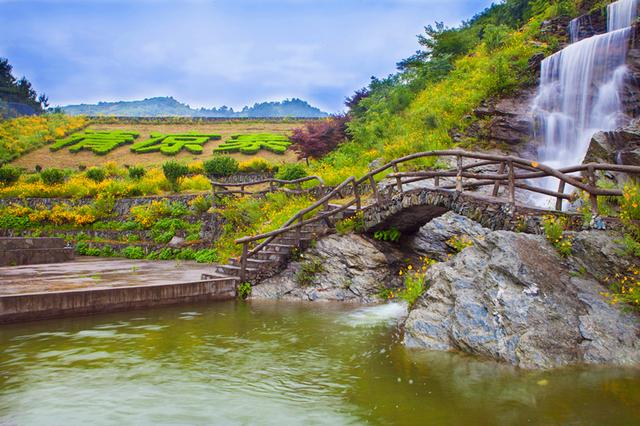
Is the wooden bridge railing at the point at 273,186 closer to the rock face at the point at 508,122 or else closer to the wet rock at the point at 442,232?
the wet rock at the point at 442,232

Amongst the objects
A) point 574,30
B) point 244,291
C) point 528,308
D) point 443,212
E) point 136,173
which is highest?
point 574,30

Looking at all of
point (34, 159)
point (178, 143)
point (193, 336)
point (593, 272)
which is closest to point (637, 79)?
point (593, 272)

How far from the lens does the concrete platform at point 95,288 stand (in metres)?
10.0

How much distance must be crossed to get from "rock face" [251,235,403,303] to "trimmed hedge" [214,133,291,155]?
22204 mm

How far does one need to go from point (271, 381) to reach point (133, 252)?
597 inches

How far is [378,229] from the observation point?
547 inches

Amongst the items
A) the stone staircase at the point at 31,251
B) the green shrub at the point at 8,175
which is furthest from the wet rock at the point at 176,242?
the green shrub at the point at 8,175

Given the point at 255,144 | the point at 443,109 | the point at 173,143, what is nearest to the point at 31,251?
the point at 443,109

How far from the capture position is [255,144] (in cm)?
3716

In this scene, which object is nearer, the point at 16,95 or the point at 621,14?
the point at 621,14

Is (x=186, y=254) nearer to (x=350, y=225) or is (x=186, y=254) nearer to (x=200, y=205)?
(x=200, y=205)

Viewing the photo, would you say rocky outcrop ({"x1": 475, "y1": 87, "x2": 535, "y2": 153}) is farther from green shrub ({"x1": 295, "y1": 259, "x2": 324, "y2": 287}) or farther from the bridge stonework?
green shrub ({"x1": 295, "y1": 259, "x2": 324, "y2": 287})

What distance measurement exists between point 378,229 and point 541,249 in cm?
578

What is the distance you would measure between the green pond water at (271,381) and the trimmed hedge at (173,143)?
28406mm
